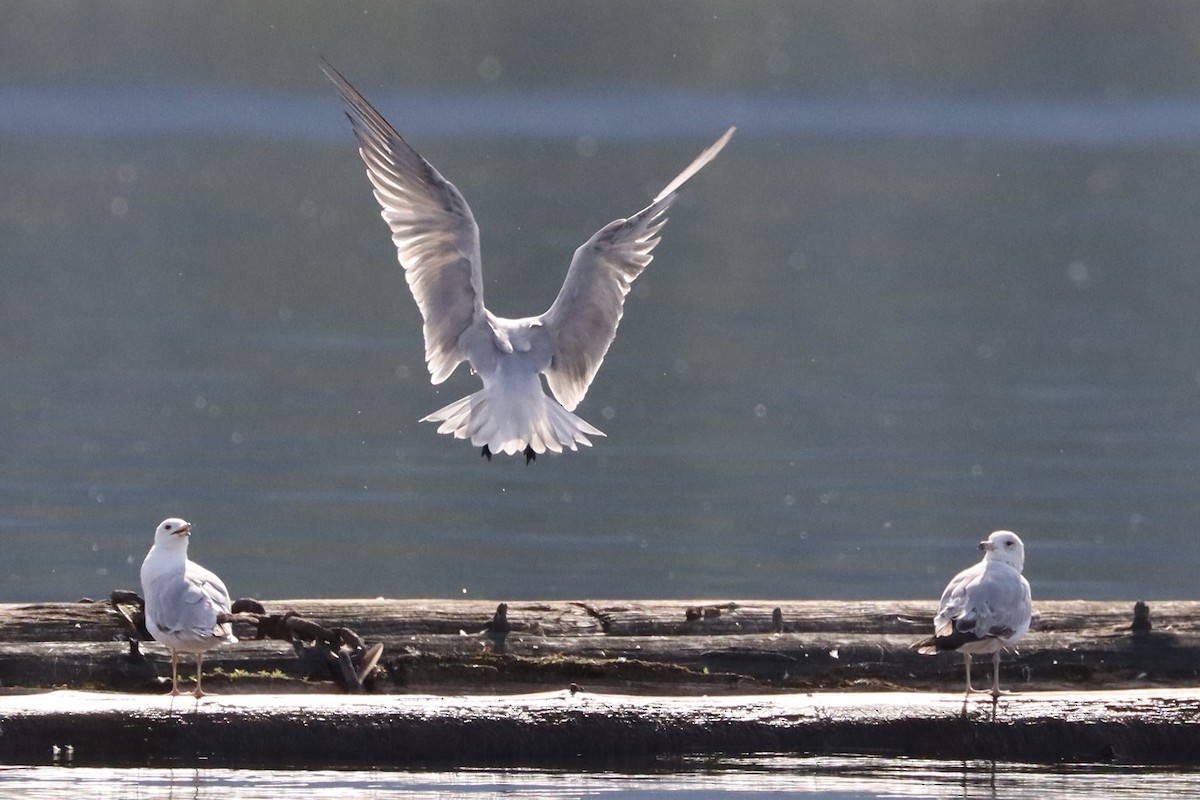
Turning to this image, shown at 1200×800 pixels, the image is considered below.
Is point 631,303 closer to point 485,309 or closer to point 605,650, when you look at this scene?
point 485,309

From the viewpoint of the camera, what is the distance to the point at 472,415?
933cm

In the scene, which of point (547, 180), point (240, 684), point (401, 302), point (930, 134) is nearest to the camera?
point (240, 684)

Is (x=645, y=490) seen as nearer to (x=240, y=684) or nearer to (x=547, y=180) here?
(x=240, y=684)

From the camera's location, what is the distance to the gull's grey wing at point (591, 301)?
991 centimetres

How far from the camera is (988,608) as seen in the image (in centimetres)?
663

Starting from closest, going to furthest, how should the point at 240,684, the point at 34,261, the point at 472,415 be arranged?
the point at 240,684 → the point at 472,415 → the point at 34,261

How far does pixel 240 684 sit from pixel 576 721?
4.23 feet

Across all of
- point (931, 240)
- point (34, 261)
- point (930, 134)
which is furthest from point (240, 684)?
point (930, 134)

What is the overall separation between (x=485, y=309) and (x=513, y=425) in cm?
69

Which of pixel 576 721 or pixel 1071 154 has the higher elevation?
pixel 1071 154

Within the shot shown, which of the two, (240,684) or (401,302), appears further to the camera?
(401,302)

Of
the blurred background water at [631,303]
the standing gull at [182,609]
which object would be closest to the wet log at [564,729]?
the standing gull at [182,609]

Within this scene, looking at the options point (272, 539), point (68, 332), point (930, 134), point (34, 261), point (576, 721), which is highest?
point (930, 134)

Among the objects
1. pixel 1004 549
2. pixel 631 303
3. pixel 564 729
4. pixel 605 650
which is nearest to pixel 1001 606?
pixel 1004 549
